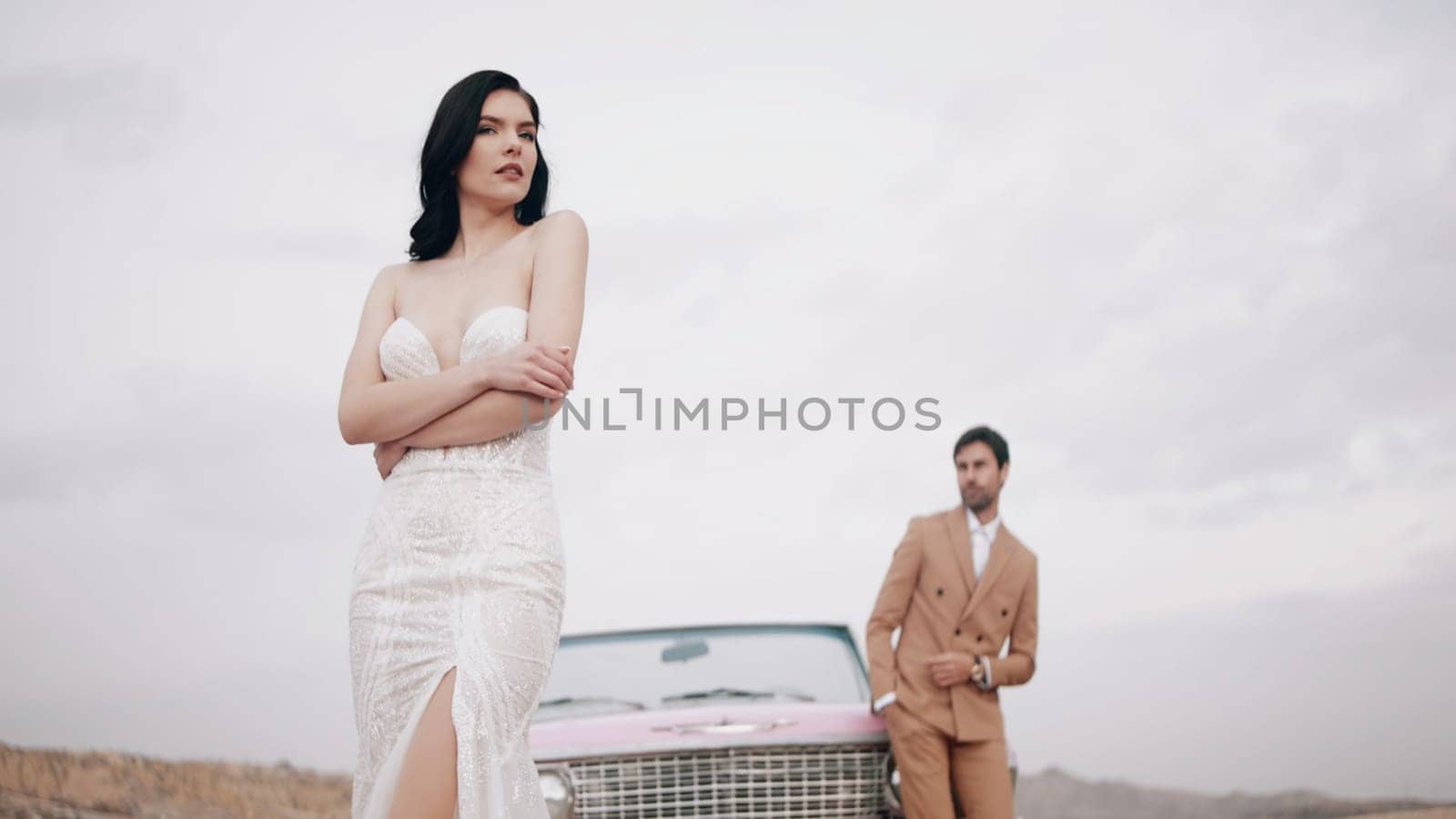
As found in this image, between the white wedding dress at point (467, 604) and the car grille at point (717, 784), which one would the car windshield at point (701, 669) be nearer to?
the car grille at point (717, 784)

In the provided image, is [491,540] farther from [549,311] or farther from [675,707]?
[675,707]

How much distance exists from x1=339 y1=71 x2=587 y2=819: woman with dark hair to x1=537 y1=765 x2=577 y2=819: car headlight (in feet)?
6.29

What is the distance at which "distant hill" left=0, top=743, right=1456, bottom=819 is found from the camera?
7523mm

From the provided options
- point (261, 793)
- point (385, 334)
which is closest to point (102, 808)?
point (261, 793)

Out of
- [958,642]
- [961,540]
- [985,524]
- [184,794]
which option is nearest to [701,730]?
[958,642]

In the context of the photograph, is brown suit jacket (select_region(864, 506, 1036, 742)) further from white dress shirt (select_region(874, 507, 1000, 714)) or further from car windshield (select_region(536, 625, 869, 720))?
car windshield (select_region(536, 625, 869, 720))

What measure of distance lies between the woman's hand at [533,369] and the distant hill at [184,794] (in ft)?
14.3

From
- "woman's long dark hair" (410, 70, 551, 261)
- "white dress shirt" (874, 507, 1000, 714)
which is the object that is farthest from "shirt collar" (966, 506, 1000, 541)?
"woman's long dark hair" (410, 70, 551, 261)

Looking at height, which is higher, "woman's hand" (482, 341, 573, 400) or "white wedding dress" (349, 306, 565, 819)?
"woman's hand" (482, 341, 573, 400)

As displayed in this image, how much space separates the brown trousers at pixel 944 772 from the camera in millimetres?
4379

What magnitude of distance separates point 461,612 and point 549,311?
491 mm

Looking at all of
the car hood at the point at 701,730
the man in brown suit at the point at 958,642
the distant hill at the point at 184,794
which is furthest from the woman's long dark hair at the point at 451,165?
the distant hill at the point at 184,794

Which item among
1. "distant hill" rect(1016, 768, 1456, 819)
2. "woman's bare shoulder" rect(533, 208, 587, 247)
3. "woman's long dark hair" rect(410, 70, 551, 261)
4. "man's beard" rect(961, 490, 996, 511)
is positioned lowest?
"distant hill" rect(1016, 768, 1456, 819)

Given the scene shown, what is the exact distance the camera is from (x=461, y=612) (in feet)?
7.54
